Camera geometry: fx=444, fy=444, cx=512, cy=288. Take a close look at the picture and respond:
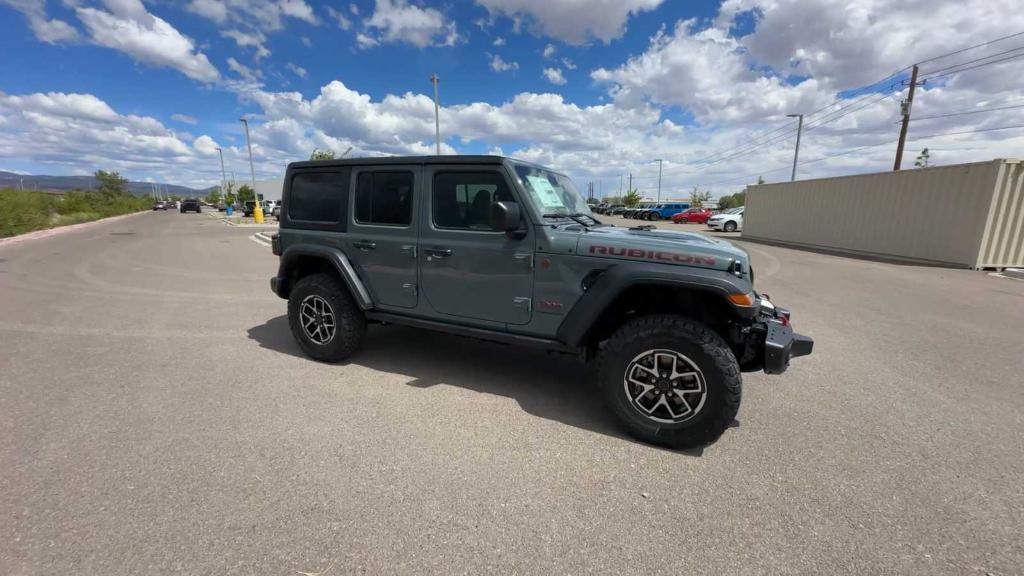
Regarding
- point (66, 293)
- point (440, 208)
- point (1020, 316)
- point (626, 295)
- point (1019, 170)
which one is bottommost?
point (66, 293)

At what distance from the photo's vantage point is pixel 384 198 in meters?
3.93

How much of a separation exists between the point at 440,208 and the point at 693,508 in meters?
2.71

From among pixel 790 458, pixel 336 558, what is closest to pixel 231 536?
pixel 336 558

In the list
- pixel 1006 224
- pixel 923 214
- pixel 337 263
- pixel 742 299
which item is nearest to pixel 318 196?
pixel 337 263

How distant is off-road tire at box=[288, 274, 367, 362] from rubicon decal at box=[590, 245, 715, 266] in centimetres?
240

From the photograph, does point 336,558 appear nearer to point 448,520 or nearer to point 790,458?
point 448,520

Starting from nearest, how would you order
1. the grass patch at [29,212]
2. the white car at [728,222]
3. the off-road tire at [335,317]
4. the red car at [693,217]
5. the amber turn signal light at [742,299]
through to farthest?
1. the amber turn signal light at [742,299]
2. the off-road tire at [335,317]
3. the grass patch at [29,212]
4. the white car at [728,222]
5. the red car at [693,217]

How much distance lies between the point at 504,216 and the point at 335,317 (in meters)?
2.08

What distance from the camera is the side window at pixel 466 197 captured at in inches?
134

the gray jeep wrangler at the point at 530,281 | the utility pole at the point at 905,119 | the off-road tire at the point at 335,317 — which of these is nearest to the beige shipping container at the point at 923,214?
the utility pole at the point at 905,119

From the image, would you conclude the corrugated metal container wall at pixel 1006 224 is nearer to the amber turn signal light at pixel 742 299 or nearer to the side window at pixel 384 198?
the amber turn signal light at pixel 742 299

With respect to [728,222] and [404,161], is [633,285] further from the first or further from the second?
[728,222]

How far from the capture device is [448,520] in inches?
87.0

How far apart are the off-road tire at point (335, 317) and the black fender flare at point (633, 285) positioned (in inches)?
82.2
